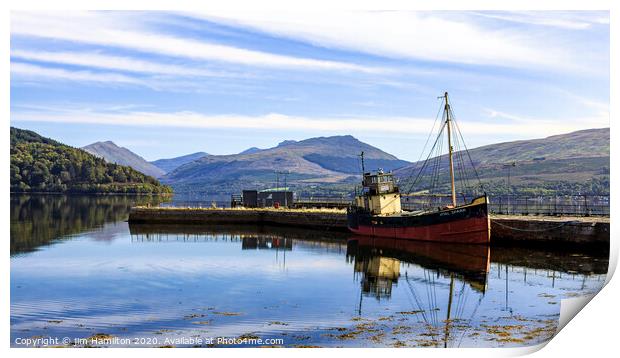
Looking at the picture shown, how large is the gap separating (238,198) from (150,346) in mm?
89373

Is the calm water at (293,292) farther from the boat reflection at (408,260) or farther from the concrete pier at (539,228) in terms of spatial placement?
the concrete pier at (539,228)

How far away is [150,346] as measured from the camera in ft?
73.1

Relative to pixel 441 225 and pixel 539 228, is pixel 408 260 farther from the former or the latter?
pixel 539 228

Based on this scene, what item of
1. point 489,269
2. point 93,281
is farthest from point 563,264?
point 93,281

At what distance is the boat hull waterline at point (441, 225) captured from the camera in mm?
53688

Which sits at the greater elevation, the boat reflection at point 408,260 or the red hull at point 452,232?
the red hull at point 452,232

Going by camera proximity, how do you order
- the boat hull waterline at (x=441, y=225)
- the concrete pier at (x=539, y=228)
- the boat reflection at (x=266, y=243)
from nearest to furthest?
the concrete pier at (x=539, y=228) → the boat hull waterline at (x=441, y=225) → the boat reflection at (x=266, y=243)

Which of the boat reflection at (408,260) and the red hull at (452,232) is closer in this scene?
the boat reflection at (408,260)

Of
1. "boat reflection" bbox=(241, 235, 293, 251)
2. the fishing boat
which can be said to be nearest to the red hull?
the fishing boat

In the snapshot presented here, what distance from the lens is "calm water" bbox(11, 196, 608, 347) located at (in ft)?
81.5

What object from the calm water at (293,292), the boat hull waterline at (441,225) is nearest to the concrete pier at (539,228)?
the boat hull waterline at (441,225)

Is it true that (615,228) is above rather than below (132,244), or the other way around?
above

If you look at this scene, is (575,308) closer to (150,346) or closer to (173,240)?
(150,346)

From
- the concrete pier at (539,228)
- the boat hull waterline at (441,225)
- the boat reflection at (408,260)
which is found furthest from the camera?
the boat hull waterline at (441,225)
